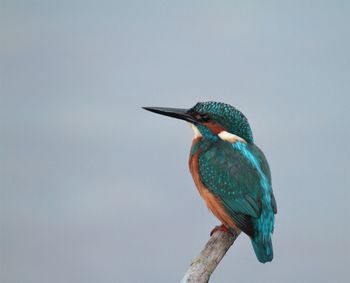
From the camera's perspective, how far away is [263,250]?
15.4 ft

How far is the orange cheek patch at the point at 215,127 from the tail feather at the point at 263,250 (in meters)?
1.02

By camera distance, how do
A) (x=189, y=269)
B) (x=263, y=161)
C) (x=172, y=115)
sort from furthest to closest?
(x=172, y=115), (x=263, y=161), (x=189, y=269)

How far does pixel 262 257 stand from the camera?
184 inches

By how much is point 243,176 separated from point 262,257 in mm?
678

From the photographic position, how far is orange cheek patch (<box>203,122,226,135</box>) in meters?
5.12

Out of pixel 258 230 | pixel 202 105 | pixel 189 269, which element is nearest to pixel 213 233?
pixel 258 230

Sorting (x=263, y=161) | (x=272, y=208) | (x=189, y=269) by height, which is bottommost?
(x=189, y=269)

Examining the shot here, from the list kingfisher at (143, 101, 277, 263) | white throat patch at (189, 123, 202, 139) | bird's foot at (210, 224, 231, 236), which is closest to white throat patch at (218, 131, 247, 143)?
kingfisher at (143, 101, 277, 263)

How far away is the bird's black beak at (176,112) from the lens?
17.4 ft

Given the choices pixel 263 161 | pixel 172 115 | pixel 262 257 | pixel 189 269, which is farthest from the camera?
pixel 172 115

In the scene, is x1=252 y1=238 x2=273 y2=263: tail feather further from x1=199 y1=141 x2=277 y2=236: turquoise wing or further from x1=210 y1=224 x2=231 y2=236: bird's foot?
x1=210 y1=224 x2=231 y2=236: bird's foot

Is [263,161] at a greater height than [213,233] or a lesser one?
greater

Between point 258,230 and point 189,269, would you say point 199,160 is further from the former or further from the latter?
point 189,269

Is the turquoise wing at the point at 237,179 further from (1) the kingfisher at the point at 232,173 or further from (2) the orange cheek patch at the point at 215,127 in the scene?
(2) the orange cheek patch at the point at 215,127
